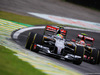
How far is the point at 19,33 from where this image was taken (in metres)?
13.7

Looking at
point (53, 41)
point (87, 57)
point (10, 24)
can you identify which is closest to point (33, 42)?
point (53, 41)

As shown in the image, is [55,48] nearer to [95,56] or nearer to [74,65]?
[74,65]

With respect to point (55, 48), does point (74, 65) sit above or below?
below

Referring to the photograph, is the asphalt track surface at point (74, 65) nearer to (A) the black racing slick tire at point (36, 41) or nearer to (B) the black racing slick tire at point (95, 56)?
(B) the black racing slick tire at point (95, 56)

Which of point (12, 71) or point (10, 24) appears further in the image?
point (10, 24)

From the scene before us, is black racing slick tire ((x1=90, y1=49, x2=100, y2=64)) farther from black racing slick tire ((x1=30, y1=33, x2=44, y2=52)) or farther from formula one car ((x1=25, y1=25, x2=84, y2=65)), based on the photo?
black racing slick tire ((x1=30, y1=33, x2=44, y2=52))

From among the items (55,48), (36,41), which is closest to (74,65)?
(55,48)

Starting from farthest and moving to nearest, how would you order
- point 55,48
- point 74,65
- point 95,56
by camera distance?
1. point 95,56
2. point 55,48
3. point 74,65

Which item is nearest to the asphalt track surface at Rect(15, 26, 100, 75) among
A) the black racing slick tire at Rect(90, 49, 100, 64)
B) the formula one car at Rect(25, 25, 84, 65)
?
the formula one car at Rect(25, 25, 84, 65)

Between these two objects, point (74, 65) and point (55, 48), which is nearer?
point (74, 65)

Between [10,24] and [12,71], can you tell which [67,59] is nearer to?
[12,71]

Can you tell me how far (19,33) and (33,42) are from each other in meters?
4.06

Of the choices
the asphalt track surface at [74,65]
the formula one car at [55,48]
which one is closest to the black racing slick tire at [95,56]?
the asphalt track surface at [74,65]

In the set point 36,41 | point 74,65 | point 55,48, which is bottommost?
point 74,65
